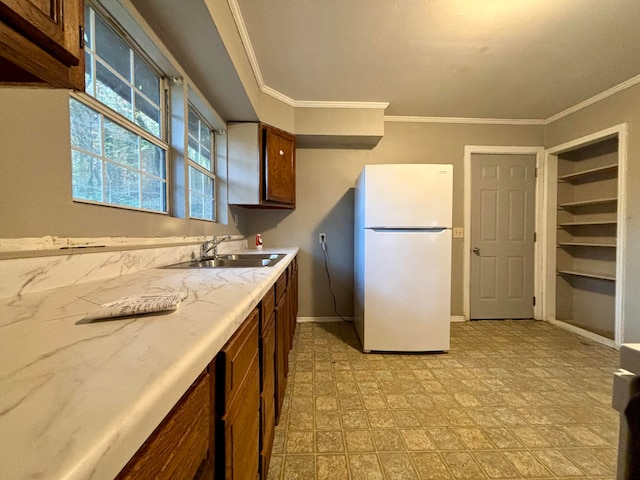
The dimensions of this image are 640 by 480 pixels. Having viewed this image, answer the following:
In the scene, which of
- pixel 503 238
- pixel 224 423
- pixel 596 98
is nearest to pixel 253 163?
pixel 224 423

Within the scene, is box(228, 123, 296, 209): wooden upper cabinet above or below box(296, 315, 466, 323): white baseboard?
above

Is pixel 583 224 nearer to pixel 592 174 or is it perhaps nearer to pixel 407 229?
pixel 592 174

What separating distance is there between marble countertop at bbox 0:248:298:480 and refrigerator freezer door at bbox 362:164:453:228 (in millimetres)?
1736

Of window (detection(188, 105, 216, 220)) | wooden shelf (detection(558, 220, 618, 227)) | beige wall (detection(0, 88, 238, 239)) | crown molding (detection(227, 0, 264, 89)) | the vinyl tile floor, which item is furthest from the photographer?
Answer: wooden shelf (detection(558, 220, 618, 227))

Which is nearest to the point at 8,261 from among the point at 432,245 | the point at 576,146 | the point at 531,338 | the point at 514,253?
the point at 432,245

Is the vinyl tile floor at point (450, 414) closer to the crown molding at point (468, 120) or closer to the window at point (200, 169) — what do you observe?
the window at point (200, 169)

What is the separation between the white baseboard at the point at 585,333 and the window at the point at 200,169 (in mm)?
3857

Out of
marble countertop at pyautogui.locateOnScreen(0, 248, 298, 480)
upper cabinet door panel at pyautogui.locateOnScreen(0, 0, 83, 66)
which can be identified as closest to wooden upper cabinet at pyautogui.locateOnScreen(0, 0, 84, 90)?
upper cabinet door panel at pyautogui.locateOnScreen(0, 0, 83, 66)

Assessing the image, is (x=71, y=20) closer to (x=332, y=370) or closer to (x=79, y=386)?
(x=79, y=386)

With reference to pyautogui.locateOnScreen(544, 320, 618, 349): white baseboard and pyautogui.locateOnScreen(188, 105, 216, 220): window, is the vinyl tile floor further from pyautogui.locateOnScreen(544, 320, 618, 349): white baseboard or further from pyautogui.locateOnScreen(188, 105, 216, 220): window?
pyautogui.locateOnScreen(188, 105, 216, 220): window

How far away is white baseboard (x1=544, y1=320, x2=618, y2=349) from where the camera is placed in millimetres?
2424

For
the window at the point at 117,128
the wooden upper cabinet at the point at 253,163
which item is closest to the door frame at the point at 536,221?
the wooden upper cabinet at the point at 253,163

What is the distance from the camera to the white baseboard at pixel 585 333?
7.95 ft

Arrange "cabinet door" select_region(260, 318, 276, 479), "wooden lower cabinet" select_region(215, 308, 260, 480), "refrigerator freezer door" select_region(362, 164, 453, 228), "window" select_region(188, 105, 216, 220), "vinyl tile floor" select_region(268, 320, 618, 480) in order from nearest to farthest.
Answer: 1. "wooden lower cabinet" select_region(215, 308, 260, 480)
2. "cabinet door" select_region(260, 318, 276, 479)
3. "vinyl tile floor" select_region(268, 320, 618, 480)
4. "window" select_region(188, 105, 216, 220)
5. "refrigerator freezer door" select_region(362, 164, 453, 228)
